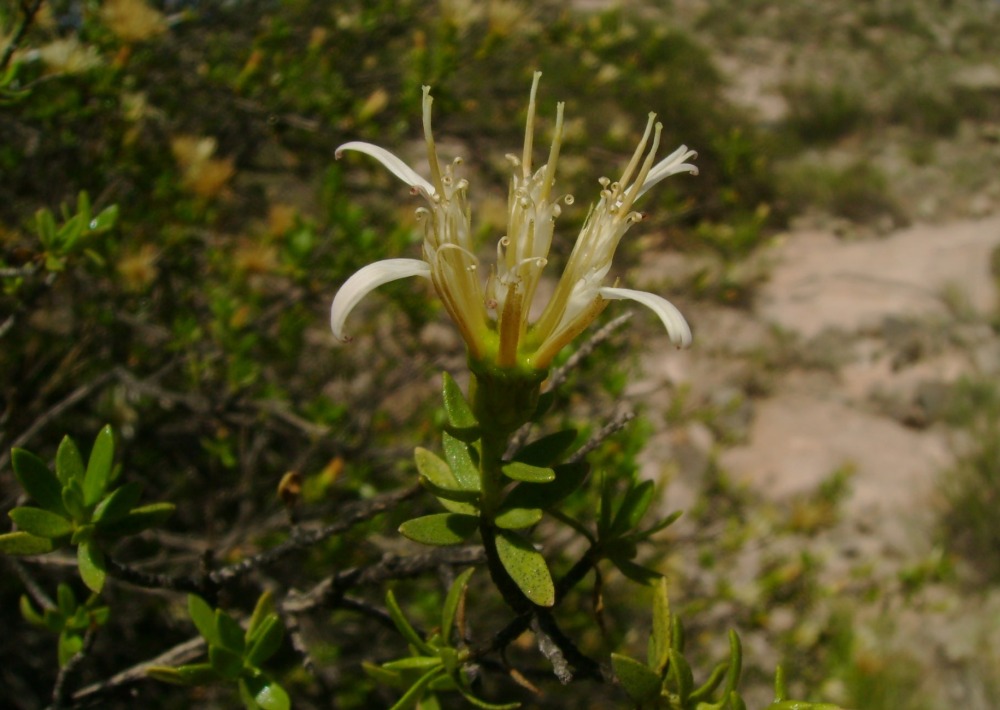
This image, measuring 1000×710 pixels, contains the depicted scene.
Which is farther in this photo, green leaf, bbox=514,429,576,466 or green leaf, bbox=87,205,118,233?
green leaf, bbox=87,205,118,233


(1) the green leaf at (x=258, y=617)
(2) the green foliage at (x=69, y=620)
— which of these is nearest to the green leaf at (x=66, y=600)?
(2) the green foliage at (x=69, y=620)

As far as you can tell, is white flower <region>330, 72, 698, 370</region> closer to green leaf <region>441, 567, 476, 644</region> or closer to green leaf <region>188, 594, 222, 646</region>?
green leaf <region>441, 567, 476, 644</region>

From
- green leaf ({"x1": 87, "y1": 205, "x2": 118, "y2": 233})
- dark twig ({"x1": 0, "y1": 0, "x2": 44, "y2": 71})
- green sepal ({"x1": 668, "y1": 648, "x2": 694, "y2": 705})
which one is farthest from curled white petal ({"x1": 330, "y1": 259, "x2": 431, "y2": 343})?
dark twig ({"x1": 0, "y1": 0, "x2": 44, "y2": 71})

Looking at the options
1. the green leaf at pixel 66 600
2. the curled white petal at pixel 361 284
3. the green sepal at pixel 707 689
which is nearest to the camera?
the curled white petal at pixel 361 284

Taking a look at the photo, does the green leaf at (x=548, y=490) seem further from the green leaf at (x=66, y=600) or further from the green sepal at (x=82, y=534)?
the green leaf at (x=66, y=600)

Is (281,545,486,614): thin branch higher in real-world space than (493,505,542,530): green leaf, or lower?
lower

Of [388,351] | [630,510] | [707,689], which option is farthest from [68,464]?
[388,351]

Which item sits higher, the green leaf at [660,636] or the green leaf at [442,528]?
the green leaf at [442,528]

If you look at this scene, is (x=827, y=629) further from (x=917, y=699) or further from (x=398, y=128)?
(x=398, y=128)

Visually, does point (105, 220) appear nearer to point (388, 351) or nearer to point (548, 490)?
point (548, 490)
